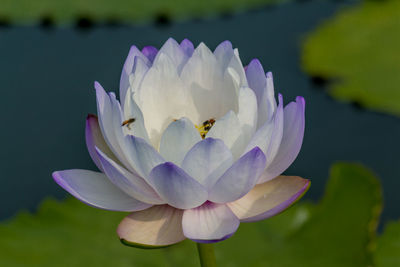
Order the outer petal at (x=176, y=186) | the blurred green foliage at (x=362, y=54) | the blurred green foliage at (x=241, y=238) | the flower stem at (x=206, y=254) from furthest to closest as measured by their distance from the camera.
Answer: the blurred green foliage at (x=362, y=54) < the blurred green foliage at (x=241, y=238) < the flower stem at (x=206, y=254) < the outer petal at (x=176, y=186)

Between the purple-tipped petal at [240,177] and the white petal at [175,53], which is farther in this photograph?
the white petal at [175,53]

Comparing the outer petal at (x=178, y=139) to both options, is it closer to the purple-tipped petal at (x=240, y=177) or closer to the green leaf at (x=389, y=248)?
the purple-tipped petal at (x=240, y=177)

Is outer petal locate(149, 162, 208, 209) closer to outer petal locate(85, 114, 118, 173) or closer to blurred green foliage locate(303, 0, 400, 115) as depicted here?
outer petal locate(85, 114, 118, 173)

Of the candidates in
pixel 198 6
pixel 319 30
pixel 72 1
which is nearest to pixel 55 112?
pixel 72 1

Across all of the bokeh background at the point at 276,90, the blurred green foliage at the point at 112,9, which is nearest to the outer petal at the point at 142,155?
the bokeh background at the point at 276,90

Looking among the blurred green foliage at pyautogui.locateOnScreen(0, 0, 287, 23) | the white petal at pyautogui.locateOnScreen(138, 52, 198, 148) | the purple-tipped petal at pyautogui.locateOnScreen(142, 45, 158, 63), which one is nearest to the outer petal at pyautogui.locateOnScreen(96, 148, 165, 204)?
the white petal at pyautogui.locateOnScreen(138, 52, 198, 148)

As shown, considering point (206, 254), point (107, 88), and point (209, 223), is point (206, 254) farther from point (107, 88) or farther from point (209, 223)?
point (107, 88)

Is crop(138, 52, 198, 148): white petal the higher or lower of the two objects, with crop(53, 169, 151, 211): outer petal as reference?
higher
